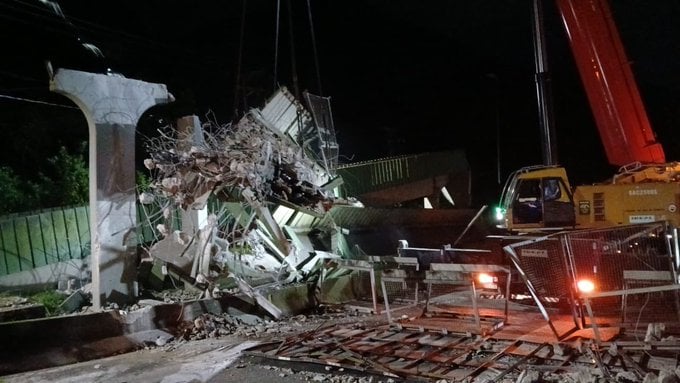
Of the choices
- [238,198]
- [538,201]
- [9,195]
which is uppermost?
[9,195]

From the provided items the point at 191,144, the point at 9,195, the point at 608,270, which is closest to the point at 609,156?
the point at 608,270

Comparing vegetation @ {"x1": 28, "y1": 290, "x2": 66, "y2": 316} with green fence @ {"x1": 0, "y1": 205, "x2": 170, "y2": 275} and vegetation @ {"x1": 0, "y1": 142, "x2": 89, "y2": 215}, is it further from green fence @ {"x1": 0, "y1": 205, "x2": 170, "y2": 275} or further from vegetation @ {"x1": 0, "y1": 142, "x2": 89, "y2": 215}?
vegetation @ {"x1": 0, "y1": 142, "x2": 89, "y2": 215}

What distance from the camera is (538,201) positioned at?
422 inches

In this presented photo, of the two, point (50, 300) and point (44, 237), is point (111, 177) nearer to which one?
point (50, 300)

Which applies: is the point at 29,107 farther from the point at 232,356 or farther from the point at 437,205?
the point at 437,205

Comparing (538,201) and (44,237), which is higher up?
(538,201)

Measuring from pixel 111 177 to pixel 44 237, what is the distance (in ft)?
9.53

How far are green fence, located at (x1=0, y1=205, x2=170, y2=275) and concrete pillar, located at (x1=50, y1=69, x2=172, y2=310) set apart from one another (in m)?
0.72

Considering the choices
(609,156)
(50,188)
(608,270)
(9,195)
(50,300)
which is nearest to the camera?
(608,270)

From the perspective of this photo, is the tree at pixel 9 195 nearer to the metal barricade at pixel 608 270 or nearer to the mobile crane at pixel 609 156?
the mobile crane at pixel 609 156

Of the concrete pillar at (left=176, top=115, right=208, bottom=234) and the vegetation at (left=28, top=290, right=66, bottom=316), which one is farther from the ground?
the concrete pillar at (left=176, top=115, right=208, bottom=234)

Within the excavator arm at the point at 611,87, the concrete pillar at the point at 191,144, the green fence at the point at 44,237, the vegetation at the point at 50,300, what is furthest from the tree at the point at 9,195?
the excavator arm at the point at 611,87

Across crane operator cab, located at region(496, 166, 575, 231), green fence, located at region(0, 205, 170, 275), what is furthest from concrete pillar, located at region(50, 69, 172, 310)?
crane operator cab, located at region(496, 166, 575, 231)

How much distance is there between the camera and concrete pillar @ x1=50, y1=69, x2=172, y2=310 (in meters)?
9.88
